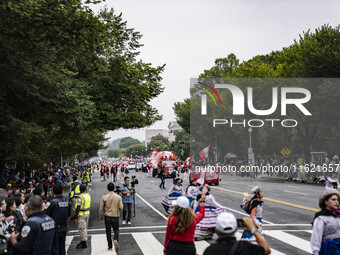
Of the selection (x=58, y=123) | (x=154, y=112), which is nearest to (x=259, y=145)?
(x=154, y=112)

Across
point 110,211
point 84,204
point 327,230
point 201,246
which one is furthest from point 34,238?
point 201,246

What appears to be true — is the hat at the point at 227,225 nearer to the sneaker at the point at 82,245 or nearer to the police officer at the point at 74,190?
the sneaker at the point at 82,245

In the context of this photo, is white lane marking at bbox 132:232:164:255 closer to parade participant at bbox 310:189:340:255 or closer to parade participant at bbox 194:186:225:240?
parade participant at bbox 194:186:225:240

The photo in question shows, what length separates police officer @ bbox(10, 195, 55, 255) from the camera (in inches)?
222

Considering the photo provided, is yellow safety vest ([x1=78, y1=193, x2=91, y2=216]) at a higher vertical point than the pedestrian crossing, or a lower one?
higher

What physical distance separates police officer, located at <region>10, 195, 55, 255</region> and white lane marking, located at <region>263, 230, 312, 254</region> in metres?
7.53

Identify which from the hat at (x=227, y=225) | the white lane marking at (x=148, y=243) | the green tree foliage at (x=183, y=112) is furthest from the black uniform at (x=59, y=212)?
the green tree foliage at (x=183, y=112)

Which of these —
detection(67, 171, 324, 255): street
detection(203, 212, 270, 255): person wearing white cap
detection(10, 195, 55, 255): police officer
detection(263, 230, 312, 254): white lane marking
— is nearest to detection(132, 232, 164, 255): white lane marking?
detection(67, 171, 324, 255): street

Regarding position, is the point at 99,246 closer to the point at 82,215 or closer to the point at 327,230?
the point at 82,215

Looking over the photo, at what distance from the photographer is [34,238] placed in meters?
5.69

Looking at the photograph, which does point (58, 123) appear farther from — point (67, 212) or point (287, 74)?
point (287, 74)

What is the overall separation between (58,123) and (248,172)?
1751 inches

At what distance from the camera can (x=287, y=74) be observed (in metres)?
46.5

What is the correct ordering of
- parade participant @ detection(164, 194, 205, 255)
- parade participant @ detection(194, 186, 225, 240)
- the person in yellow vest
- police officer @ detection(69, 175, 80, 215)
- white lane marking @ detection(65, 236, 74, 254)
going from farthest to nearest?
police officer @ detection(69, 175, 80, 215) < parade participant @ detection(194, 186, 225, 240) < white lane marking @ detection(65, 236, 74, 254) < the person in yellow vest < parade participant @ detection(164, 194, 205, 255)
